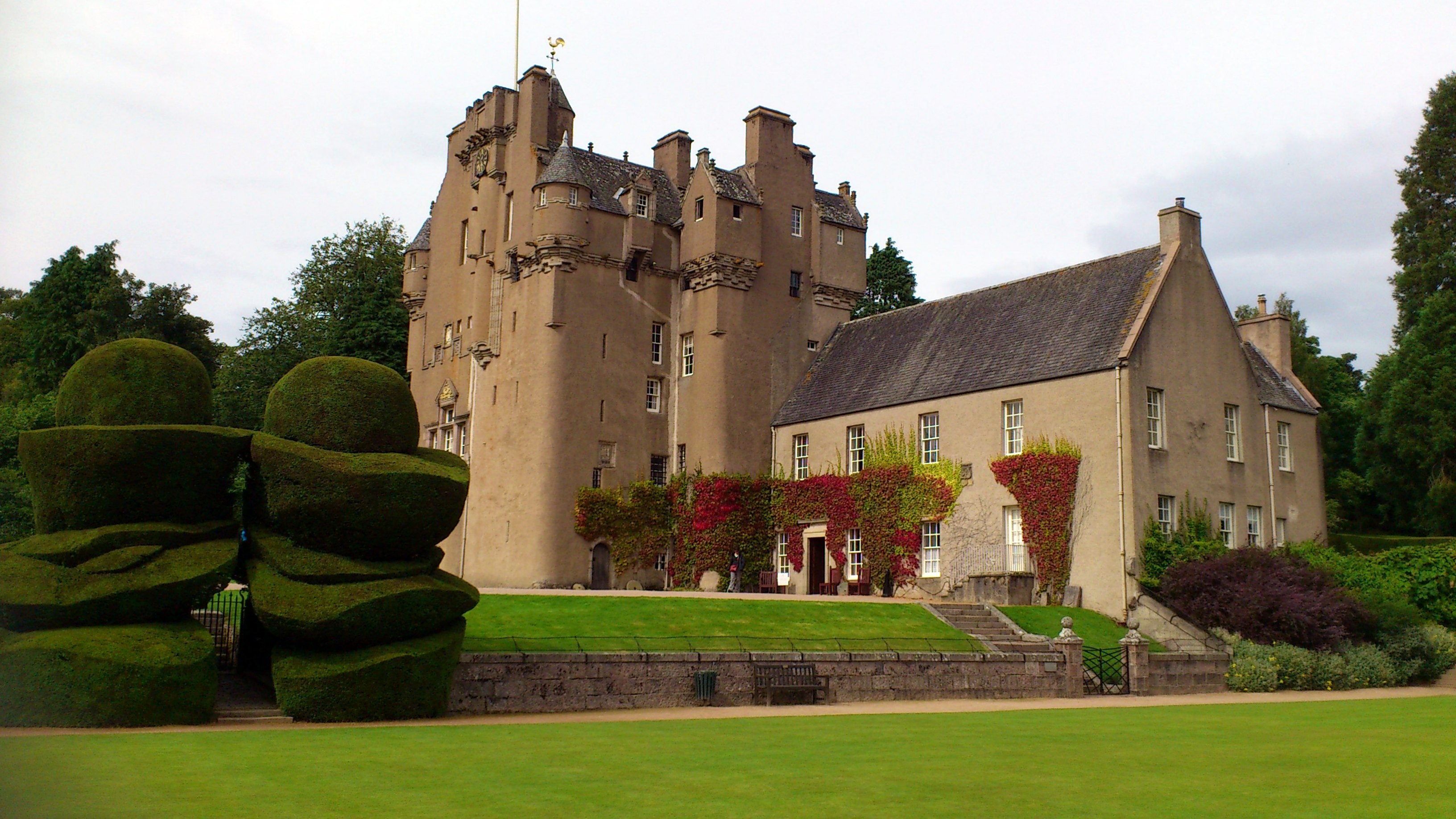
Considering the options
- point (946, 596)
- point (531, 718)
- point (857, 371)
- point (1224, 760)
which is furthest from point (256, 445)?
point (857, 371)

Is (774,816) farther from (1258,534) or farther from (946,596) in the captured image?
(1258,534)

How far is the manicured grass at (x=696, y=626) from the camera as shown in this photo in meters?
21.9

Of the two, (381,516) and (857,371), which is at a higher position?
(857,371)

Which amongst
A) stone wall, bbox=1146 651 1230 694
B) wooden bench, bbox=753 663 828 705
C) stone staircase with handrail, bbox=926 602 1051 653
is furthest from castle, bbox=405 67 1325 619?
wooden bench, bbox=753 663 828 705

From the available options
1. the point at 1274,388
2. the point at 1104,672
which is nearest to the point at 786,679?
the point at 1104,672

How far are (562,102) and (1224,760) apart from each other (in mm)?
40618

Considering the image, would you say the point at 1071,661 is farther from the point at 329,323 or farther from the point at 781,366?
the point at 329,323

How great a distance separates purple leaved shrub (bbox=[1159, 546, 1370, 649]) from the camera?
27359 mm

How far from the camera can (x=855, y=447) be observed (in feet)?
128

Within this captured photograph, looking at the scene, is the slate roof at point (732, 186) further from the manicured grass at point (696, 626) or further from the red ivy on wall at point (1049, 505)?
the manicured grass at point (696, 626)

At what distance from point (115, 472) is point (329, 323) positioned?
42.0 m

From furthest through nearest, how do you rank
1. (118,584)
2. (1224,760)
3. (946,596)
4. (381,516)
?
(946,596) → (381,516) → (118,584) → (1224,760)

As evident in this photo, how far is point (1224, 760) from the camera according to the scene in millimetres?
12250

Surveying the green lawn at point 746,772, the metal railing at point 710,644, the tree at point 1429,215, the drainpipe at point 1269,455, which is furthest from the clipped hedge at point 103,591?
the tree at point 1429,215
